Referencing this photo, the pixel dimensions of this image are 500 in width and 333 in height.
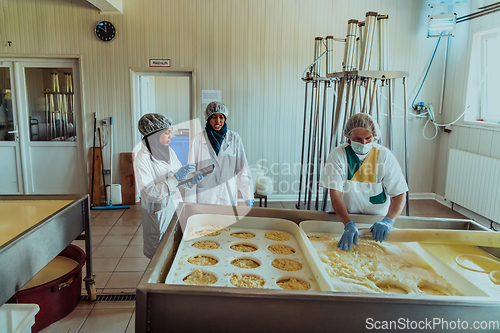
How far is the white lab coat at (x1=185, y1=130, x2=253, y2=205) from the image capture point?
2.66m

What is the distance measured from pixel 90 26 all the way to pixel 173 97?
5.80 ft

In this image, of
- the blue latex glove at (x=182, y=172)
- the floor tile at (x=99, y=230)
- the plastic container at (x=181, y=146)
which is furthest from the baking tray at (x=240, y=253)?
the plastic container at (x=181, y=146)

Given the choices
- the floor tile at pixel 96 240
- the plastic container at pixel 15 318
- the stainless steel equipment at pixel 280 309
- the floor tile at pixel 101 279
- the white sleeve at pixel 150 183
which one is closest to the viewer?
the stainless steel equipment at pixel 280 309

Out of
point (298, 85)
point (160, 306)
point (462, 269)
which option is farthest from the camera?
point (298, 85)

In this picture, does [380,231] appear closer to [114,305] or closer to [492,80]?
[114,305]

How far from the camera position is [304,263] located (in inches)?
59.1

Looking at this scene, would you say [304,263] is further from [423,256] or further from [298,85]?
[298,85]

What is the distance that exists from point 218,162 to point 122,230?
70.2 inches

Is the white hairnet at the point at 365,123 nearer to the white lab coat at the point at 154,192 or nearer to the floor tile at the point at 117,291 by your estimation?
the white lab coat at the point at 154,192

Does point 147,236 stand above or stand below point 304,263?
below

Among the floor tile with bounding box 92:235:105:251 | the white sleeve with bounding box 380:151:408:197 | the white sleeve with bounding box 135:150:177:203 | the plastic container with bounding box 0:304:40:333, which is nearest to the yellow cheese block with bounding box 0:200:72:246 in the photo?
the plastic container with bounding box 0:304:40:333

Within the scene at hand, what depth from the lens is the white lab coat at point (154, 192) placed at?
2193 mm

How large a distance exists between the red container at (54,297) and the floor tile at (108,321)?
6.5 inches

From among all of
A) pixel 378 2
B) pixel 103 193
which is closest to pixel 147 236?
pixel 103 193
